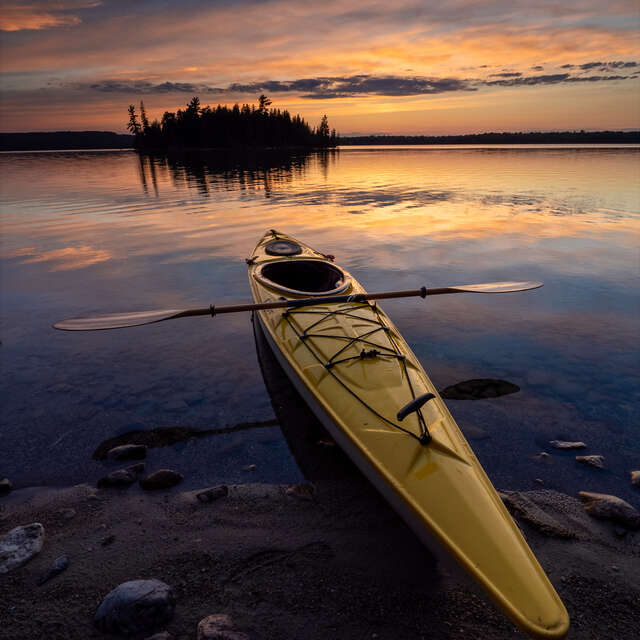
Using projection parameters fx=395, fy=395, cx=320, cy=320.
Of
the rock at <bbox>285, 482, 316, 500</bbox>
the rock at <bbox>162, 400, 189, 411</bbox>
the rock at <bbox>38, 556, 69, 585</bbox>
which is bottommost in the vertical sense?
the rock at <bbox>162, 400, 189, 411</bbox>

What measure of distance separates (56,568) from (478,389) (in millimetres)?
5963

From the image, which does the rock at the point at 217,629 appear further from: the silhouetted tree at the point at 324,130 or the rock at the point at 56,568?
the silhouetted tree at the point at 324,130

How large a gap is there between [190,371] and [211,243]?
34.0 ft

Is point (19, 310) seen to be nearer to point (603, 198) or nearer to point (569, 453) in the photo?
point (569, 453)

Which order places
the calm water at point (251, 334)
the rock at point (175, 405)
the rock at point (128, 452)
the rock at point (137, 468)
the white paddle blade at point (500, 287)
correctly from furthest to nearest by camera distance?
the white paddle blade at point (500, 287), the rock at point (175, 405), the calm water at point (251, 334), the rock at point (128, 452), the rock at point (137, 468)

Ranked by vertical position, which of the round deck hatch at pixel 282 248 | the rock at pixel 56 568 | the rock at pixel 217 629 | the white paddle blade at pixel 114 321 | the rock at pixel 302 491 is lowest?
the rock at pixel 302 491

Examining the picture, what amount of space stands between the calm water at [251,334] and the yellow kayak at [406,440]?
1.18 metres

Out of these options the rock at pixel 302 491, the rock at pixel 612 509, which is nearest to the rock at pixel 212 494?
the rock at pixel 302 491

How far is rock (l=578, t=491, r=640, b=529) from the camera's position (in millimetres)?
4082

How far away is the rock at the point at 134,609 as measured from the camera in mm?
2996

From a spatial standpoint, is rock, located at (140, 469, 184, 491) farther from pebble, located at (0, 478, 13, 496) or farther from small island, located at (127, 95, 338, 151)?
small island, located at (127, 95, 338, 151)

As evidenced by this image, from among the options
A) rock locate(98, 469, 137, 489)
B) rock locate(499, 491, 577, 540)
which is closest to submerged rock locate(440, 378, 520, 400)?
rock locate(499, 491, 577, 540)

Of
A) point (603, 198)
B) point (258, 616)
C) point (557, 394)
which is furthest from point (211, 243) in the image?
point (603, 198)

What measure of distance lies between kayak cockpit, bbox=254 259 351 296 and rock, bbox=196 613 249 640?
243 inches
